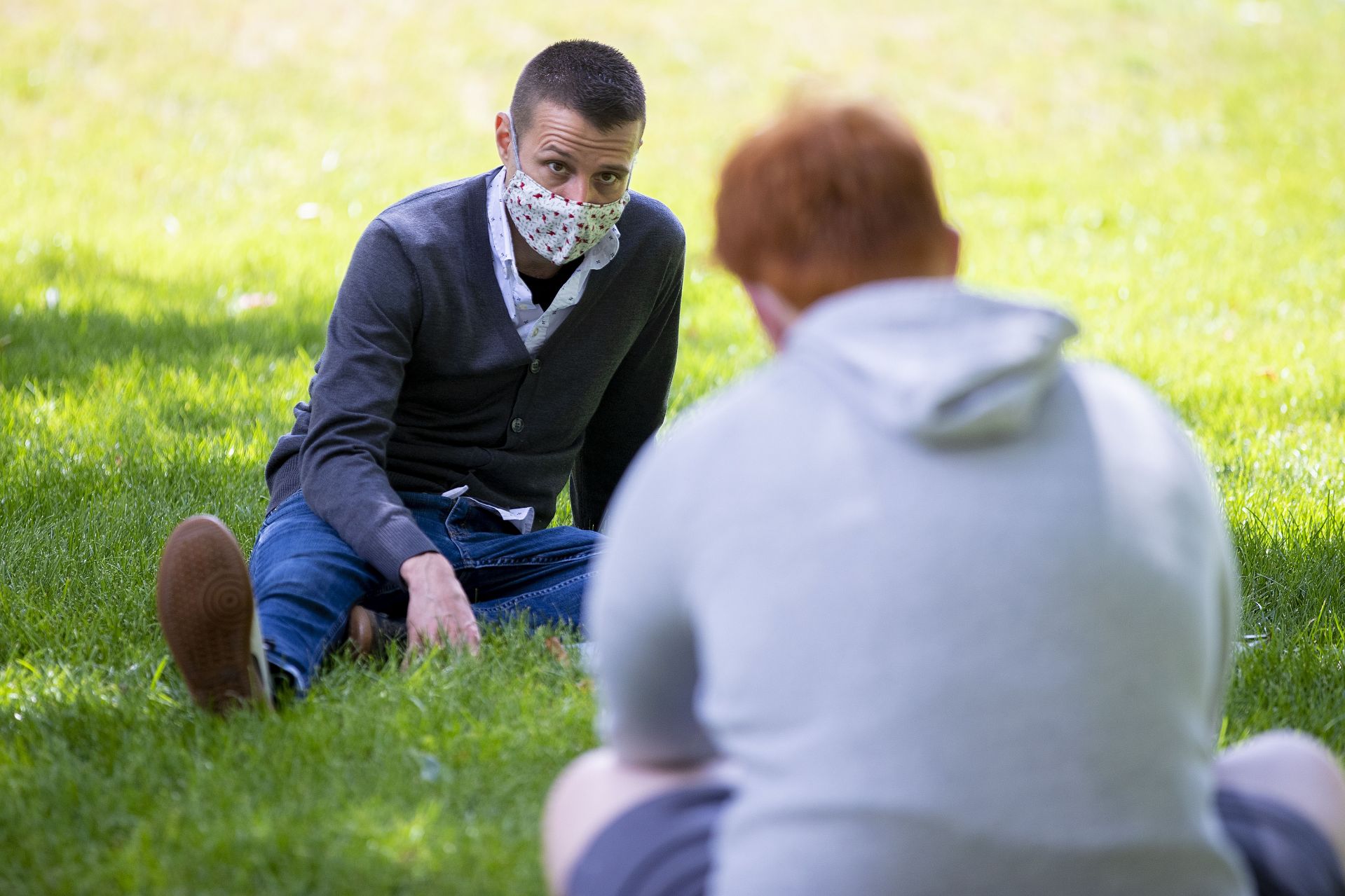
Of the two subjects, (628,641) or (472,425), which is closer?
(628,641)

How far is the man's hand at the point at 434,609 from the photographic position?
307 centimetres

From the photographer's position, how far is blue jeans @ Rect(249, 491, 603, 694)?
307 centimetres

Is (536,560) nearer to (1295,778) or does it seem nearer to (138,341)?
(1295,778)

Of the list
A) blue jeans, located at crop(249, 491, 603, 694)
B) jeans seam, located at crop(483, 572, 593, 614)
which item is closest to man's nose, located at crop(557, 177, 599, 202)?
blue jeans, located at crop(249, 491, 603, 694)

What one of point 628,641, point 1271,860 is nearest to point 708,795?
point 628,641

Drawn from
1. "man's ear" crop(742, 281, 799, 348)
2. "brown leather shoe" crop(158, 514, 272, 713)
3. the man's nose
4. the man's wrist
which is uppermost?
"man's ear" crop(742, 281, 799, 348)

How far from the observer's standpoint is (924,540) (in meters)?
1.45

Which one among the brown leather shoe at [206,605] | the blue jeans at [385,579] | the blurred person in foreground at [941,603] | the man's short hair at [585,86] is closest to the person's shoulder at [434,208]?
the man's short hair at [585,86]

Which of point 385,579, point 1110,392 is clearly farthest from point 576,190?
point 1110,392

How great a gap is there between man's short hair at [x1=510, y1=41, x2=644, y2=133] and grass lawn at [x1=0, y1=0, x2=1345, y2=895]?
0.39 metres

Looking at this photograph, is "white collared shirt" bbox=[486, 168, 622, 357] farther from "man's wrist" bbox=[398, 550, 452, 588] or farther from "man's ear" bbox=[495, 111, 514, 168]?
"man's wrist" bbox=[398, 550, 452, 588]

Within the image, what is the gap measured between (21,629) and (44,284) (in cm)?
397

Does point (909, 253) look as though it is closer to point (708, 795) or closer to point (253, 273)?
point (708, 795)

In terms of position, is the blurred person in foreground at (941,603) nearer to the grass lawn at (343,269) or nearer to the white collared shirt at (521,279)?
the grass lawn at (343,269)
